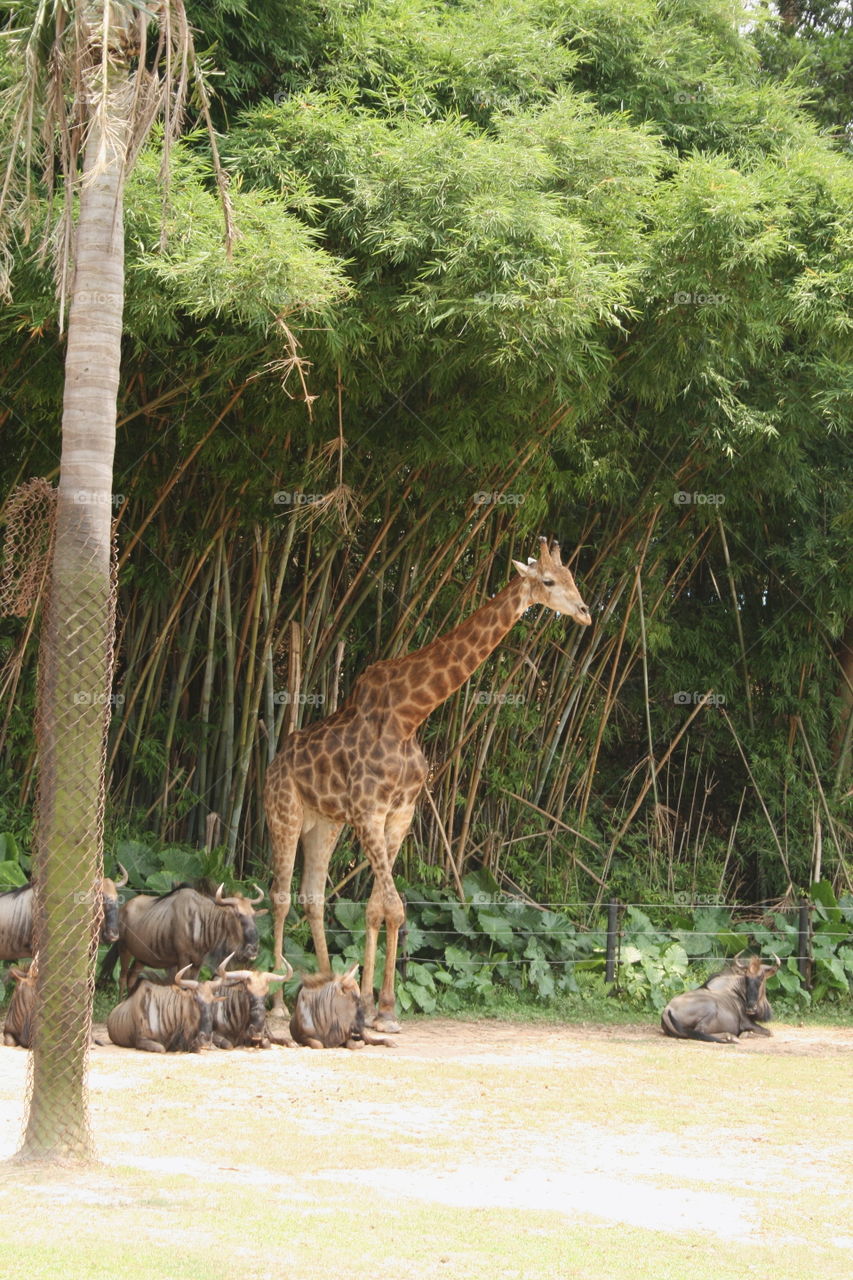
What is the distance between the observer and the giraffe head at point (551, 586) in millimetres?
8492

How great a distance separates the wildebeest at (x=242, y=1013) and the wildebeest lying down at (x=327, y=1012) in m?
0.26

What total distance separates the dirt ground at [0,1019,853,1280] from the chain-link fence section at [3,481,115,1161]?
0.85 feet

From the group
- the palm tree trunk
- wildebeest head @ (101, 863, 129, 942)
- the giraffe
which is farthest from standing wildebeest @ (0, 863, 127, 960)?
the palm tree trunk

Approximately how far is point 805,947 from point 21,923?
5.39 m

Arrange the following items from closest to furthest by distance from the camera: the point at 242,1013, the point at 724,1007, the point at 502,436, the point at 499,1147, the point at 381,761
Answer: the point at 499,1147 < the point at 242,1013 < the point at 381,761 < the point at 502,436 < the point at 724,1007

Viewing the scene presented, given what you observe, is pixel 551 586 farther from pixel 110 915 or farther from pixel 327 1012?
pixel 110 915

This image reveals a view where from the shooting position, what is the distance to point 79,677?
4977 mm

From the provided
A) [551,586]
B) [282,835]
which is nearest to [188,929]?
[282,835]

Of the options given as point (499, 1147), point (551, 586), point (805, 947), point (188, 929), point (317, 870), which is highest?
point (551, 586)

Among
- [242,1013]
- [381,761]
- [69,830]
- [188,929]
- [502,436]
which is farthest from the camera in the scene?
[502,436]

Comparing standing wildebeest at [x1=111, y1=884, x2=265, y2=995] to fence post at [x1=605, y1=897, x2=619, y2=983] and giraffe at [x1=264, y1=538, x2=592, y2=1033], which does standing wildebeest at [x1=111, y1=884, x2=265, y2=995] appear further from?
fence post at [x1=605, y1=897, x2=619, y2=983]

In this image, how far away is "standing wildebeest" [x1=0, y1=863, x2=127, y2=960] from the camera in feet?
24.3

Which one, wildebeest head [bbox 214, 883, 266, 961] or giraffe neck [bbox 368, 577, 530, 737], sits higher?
giraffe neck [bbox 368, 577, 530, 737]

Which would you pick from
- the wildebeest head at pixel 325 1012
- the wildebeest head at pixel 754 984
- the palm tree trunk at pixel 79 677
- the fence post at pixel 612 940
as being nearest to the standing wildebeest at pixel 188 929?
the wildebeest head at pixel 325 1012
